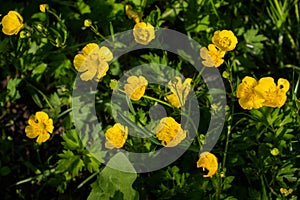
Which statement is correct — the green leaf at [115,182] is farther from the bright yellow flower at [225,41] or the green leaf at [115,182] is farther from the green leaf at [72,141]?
the bright yellow flower at [225,41]

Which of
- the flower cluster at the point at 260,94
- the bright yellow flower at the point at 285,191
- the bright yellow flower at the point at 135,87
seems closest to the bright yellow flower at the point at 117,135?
the bright yellow flower at the point at 135,87

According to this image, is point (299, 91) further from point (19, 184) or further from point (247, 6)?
point (19, 184)

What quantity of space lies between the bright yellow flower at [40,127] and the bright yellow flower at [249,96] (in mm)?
926

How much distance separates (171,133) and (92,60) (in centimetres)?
50

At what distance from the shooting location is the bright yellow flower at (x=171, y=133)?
232cm

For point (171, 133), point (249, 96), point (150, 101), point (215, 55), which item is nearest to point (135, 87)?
point (150, 101)

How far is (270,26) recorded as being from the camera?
9.99ft

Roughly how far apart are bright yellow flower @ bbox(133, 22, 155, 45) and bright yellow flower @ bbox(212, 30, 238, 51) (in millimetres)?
310

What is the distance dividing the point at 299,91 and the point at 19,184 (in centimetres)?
153

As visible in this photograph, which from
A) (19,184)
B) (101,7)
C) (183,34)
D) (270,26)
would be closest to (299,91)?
(270,26)

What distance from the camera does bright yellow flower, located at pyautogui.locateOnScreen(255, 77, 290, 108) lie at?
230 centimetres

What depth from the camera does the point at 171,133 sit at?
2.33 m

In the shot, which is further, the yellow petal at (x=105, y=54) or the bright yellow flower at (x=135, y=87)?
the yellow petal at (x=105, y=54)

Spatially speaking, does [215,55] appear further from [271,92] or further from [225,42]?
[271,92]
